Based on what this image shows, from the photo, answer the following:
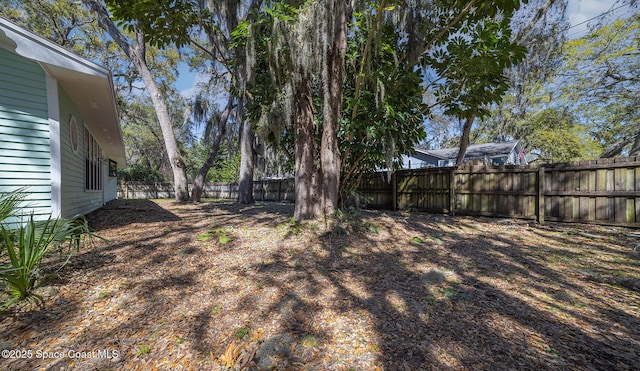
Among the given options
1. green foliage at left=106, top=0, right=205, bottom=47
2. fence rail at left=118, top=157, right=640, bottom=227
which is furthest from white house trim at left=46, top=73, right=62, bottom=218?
fence rail at left=118, top=157, right=640, bottom=227

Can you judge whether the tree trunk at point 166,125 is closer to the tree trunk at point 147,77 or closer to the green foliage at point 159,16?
the tree trunk at point 147,77

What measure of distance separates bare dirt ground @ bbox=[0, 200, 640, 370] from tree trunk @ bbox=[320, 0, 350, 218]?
94 centimetres

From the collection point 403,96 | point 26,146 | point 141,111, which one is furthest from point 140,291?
point 141,111

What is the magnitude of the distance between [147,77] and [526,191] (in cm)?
1292

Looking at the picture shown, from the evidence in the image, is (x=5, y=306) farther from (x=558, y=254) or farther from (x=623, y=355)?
(x=558, y=254)

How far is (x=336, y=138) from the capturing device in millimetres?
4848

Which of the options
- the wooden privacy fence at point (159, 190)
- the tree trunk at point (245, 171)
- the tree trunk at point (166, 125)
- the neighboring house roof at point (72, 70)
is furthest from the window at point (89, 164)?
the wooden privacy fence at point (159, 190)

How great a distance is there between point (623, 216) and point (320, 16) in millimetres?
6469

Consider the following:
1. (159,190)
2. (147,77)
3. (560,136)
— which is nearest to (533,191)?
(147,77)

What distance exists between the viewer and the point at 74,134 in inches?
237

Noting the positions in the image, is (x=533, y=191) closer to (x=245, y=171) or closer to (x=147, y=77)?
(x=245, y=171)

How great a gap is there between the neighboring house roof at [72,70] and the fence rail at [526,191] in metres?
6.01

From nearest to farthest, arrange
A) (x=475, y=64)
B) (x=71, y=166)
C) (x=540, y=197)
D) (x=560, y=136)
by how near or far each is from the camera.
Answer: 1. (x=475, y=64)
2. (x=71, y=166)
3. (x=540, y=197)
4. (x=560, y=136)

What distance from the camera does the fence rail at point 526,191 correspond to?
4934 mm
